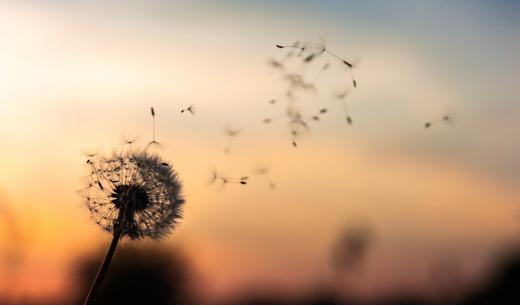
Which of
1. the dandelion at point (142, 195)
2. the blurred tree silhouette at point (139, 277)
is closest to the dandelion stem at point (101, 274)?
the dandelion at point (142, 195)

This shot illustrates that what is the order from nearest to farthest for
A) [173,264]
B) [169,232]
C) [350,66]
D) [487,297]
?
[350,66] < [487,297] < [169,232] < [173,264]

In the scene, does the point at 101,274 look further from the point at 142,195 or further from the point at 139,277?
the point at 139,277

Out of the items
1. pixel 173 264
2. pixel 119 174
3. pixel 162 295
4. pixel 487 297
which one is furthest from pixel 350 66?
pixel 173 264

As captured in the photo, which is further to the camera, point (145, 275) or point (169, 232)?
point (145, 275)

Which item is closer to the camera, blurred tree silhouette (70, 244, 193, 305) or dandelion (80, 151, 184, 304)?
dandelion (80, 151, 184, 304)

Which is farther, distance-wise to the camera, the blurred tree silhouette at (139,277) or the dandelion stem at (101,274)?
the blurred tree silhouette at (139,277)

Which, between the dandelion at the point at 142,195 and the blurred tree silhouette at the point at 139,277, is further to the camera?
the blurred tree silhouette at the point at 139,277

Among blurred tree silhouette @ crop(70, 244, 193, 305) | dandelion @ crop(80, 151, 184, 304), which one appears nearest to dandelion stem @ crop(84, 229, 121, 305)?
dandelion @ crop(80, 151, 184, 304)

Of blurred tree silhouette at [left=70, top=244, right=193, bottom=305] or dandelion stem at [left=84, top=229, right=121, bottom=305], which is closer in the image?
dandelion stem at [left=84, top=229, right=121, bottom=305]

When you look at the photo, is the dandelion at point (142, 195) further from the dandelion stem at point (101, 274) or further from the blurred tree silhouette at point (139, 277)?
the blurred tree silhouette at point (139, 277)

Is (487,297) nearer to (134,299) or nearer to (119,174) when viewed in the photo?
(119,174)

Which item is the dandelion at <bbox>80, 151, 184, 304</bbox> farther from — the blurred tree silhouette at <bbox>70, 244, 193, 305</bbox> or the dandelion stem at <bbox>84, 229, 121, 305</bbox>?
the blurred tree silhouette at <bbox>70, 244, 193, 305</bbox>
